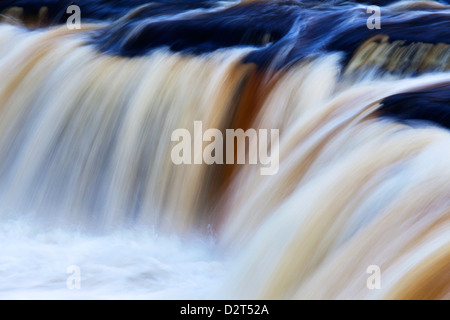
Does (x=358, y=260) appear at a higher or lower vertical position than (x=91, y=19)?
lower

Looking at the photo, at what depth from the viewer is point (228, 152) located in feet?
14.7

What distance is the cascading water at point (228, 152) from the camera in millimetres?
3346

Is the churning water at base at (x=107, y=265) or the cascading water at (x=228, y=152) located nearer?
the cascading water at (x=228, y=152)

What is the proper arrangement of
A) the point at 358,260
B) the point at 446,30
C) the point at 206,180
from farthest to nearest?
1. the point at 446,30
2. the point at 206,180
3. the point at 358,260

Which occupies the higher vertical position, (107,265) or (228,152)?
(228,152)

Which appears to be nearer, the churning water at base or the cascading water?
the cascading water

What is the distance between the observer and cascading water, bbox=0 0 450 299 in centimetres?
335

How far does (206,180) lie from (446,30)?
5.51 ft

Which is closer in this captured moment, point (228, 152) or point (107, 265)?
point (107, 265)
